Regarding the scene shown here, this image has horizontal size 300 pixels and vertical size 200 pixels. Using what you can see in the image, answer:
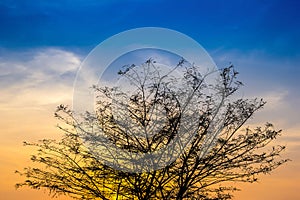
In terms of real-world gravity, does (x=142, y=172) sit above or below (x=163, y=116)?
below

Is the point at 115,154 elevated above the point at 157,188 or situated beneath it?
elevated above

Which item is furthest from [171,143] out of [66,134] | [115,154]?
[66,134]

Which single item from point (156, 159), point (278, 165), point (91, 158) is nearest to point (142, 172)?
point (156, 159)

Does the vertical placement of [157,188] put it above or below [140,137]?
below

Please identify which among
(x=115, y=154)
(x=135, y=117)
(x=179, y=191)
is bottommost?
(x=179, y=191)

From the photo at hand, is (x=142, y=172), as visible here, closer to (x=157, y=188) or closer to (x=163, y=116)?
(x=157, y=188)

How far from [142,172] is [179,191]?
1.42m

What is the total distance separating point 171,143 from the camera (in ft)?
60.3

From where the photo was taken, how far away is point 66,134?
1914 centimetres

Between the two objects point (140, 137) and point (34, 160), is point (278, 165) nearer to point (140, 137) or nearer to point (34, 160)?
point (140, 137)

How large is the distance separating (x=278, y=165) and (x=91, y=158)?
6.46m

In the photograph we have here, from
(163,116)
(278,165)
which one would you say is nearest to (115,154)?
(163,116)

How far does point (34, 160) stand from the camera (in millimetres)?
18844

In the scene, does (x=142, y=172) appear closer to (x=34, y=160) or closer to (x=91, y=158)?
(x=91, y=158)
